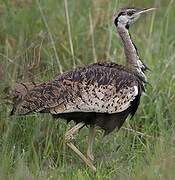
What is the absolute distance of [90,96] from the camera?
17.9 feet

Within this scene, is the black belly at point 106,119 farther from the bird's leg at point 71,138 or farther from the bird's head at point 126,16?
the bird's head at point 126,16

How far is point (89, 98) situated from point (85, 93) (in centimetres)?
5

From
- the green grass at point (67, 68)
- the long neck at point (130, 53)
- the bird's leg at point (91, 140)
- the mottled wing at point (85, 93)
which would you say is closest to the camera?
the green grass at point (67, 68)

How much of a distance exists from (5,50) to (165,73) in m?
1.34

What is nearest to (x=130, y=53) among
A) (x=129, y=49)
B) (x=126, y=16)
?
(x=129, y=49)

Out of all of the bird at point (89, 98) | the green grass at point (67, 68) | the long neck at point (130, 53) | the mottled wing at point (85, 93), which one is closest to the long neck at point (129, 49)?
the long neck at point (130, 53)

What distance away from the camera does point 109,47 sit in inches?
275

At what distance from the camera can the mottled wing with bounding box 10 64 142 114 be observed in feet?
17.8

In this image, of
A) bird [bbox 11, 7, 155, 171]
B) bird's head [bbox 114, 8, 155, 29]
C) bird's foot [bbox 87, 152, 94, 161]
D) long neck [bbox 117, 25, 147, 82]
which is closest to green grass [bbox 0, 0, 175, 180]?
bird's foot [bbox 87, 152, 94, 161]

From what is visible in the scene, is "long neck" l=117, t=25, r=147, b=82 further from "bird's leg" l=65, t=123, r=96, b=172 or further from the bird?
"bird's leg" l=65, t=123, r=96, b=172

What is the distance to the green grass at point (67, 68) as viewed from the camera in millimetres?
5016

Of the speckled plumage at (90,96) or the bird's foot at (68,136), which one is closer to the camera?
the speckled plumage at (90,96)

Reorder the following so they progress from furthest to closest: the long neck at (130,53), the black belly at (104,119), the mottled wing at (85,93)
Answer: the long neck at (130,53) < the black belly at (104,119) < the mottled wing at (85,93)

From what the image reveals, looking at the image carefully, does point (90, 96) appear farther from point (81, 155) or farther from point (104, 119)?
point (81, 155)
